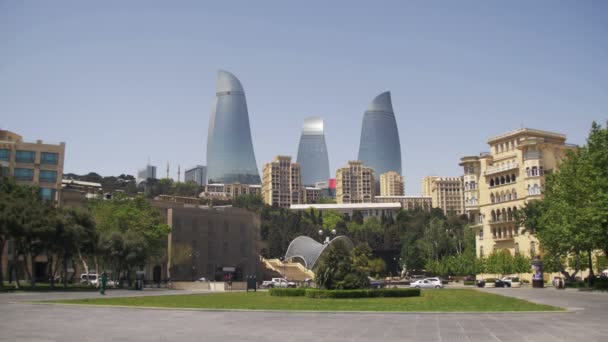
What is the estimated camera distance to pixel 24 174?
9475 cm

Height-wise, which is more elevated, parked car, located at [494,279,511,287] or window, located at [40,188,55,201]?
window, located at [40,188,55,201]

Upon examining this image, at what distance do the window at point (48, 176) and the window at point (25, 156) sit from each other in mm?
2609

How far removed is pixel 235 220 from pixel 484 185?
1896 inches

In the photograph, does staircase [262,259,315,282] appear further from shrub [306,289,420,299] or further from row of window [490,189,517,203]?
shrub [306,289,420,299]

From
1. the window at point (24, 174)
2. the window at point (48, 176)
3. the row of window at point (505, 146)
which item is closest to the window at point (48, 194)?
the window at point (48, 176)

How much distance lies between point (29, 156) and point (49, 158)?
3.08 meters

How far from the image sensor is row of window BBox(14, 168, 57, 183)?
9425 cm

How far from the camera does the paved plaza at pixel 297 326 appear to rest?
1781 cm

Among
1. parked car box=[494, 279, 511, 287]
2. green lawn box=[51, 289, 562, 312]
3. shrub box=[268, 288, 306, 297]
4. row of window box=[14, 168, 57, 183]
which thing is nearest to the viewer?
green lawn box=[51, 289, 562, 312]

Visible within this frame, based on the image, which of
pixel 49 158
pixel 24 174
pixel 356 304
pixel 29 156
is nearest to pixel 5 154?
pixel 29 156

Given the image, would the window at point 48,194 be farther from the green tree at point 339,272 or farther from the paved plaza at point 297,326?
the paved plaza at point 297,326

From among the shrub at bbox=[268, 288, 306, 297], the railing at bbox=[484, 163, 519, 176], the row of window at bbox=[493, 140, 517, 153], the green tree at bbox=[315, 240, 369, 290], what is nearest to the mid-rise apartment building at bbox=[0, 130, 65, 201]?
the shrub at bbox=[268, 288, 306, 297]

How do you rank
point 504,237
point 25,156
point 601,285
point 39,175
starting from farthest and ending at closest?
point 504,237
point 39,175
point 25,156
point 601,285

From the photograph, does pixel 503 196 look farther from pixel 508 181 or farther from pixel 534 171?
pixel 534 171
